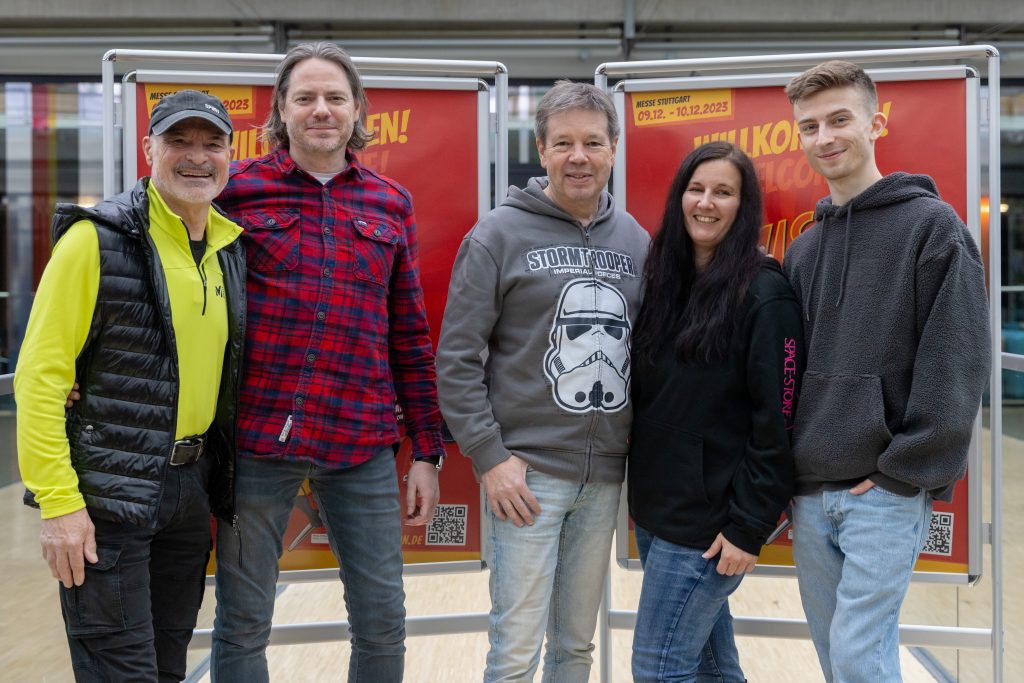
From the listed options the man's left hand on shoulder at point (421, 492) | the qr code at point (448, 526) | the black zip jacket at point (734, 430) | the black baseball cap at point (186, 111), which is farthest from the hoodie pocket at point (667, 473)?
the black baseball cap at point (186, 111)

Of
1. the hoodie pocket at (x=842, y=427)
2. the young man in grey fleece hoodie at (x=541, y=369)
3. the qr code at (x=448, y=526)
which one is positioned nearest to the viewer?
the hoodie pocket at (x=842, y=427)

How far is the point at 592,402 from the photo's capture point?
1.91 meters

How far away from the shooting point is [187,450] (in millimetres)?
1708

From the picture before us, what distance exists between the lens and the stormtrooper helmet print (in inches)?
74.7

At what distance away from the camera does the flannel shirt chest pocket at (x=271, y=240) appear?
190cm

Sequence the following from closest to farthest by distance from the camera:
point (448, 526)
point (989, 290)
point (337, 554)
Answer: point (337, 554)
point (989, 290)
point (448, 526)

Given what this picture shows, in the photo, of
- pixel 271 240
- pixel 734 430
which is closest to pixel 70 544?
pixel 271 240

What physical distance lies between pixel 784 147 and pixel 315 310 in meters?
1.40

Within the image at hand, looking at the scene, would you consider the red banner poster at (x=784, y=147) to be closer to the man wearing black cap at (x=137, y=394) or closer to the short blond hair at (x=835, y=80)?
the short blond hair at (x=835, y=80)

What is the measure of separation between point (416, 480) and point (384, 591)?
27 centimetres

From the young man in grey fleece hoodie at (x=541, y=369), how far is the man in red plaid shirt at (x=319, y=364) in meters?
0.19

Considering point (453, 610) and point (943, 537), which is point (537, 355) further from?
point (453, 610)

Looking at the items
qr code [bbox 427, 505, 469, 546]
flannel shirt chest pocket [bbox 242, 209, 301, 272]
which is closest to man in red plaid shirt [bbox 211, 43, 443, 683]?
flannel shirt chest pocket [bbox 242, 209, 301, 272]

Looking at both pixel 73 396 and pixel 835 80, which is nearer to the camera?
pixel 73 396
